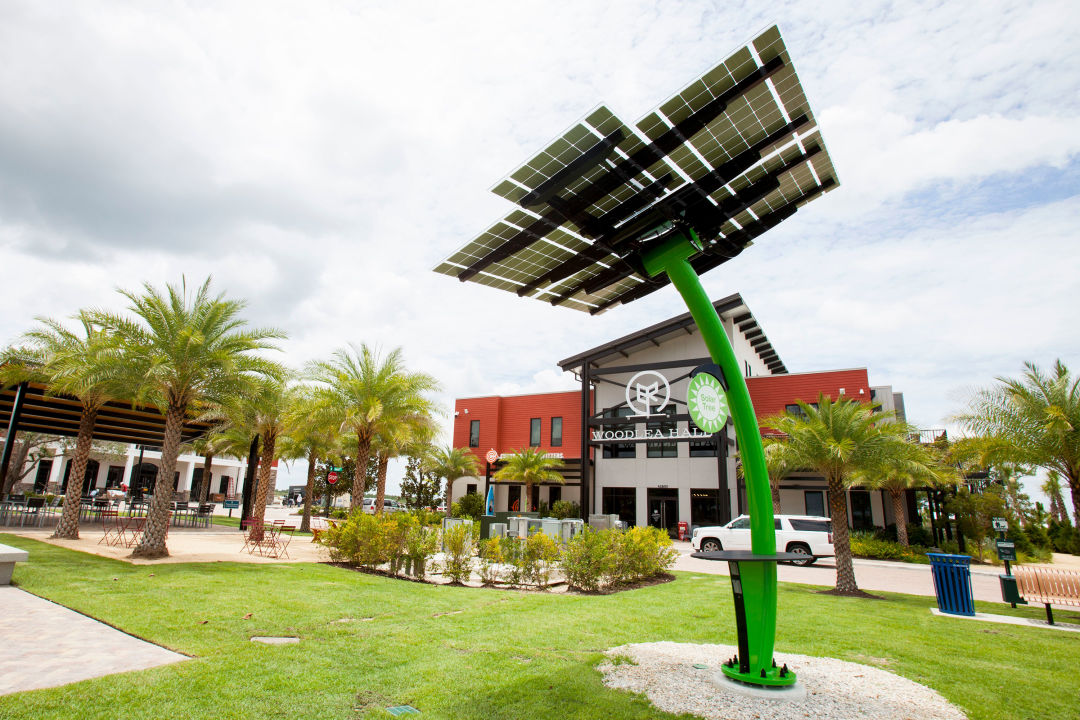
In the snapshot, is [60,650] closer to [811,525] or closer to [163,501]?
[163,501]

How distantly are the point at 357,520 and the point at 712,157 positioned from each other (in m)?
11.9

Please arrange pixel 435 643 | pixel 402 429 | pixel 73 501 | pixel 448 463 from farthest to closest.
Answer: pixel 448 463 < pixel 402 429 < pixel 73 501 < pixel 435 643

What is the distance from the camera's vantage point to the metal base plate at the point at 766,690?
16.2 feet

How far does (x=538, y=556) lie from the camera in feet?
40.3

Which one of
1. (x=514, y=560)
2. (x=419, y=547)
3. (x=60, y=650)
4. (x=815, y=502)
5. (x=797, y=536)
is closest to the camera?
(x=60, y=650)

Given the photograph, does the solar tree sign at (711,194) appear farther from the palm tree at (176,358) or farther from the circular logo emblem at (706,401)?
the palm tree at (176,358)

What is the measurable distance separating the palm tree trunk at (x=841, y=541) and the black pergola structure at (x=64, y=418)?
1976cm

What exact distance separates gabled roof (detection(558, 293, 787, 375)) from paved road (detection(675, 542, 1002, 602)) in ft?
48.2

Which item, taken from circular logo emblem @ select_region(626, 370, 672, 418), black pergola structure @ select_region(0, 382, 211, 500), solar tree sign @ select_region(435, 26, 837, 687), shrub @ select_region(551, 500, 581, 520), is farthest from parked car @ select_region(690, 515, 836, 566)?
black pergola structure @ select_region(0, 382, 211, 500)

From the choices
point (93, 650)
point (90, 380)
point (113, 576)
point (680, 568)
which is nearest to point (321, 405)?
point (90, 380)

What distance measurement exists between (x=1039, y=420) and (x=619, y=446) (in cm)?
2423

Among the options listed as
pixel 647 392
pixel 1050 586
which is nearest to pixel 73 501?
pixel 1050 586

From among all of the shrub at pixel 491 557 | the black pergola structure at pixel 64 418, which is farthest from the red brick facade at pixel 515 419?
the shrub at pixel 491 557

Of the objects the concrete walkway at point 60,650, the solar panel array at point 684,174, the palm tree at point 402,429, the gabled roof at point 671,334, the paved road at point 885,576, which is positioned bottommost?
the paved road at point 885,576
